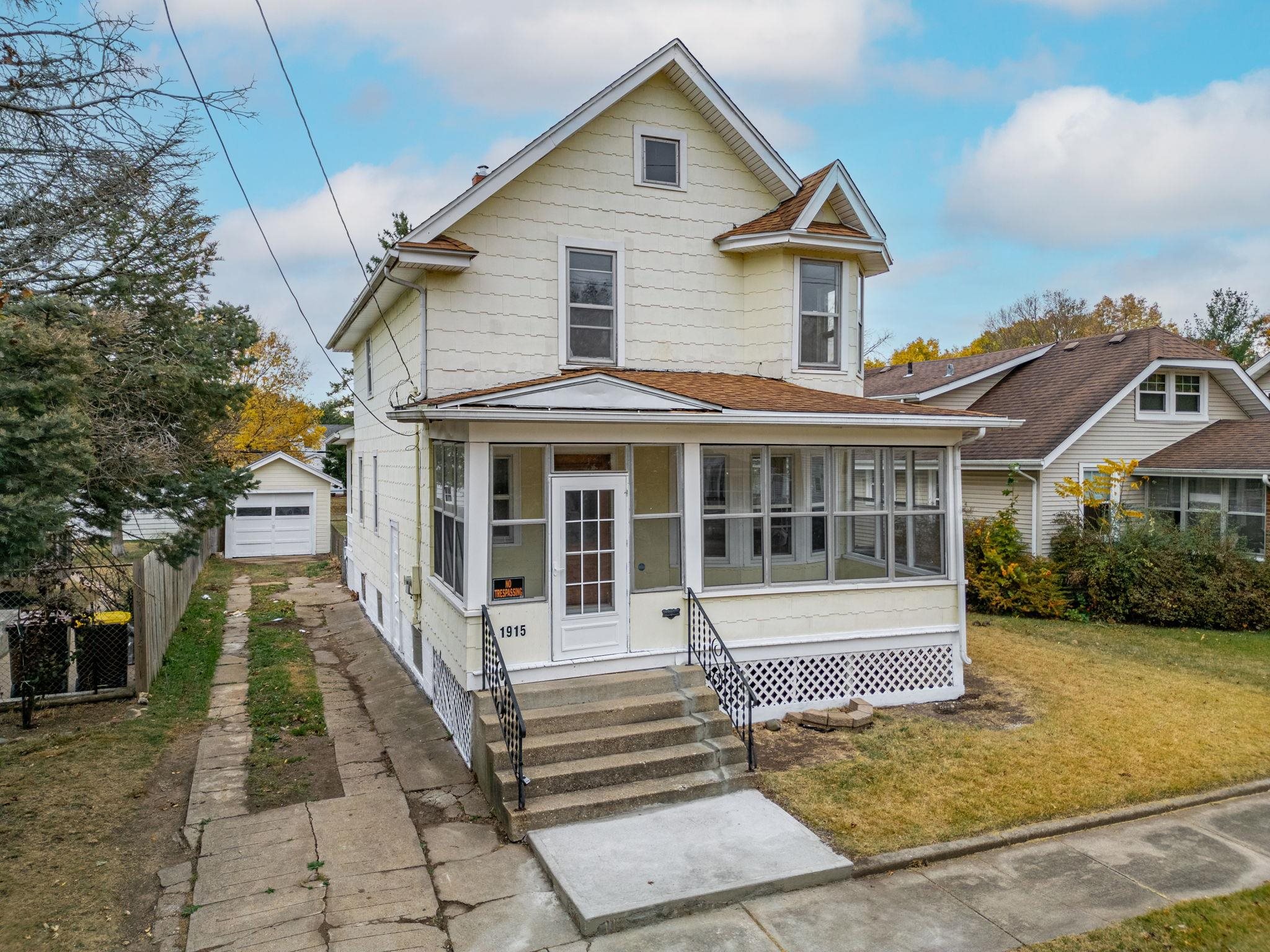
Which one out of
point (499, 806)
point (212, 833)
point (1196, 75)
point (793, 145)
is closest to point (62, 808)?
point (212, 833)

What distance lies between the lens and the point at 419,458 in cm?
1071

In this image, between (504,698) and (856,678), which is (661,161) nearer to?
(856,678)

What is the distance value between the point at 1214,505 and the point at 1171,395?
2923 millimetres

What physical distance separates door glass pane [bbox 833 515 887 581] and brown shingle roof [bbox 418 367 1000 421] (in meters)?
1.42

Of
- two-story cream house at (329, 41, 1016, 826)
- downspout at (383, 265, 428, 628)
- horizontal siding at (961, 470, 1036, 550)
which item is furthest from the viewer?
horizontal siding at (961, 470, 1036, 550)

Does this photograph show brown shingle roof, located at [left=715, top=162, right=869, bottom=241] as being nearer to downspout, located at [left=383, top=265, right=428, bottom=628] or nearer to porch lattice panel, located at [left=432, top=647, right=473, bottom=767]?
downspout, located at [left=383, top=265, right=428, bottom=628]

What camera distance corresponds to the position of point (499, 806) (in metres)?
7.16

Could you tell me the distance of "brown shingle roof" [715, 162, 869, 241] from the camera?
1121cm

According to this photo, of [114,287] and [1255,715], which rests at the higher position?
[114,287]

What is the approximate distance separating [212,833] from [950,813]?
6435 millimetres

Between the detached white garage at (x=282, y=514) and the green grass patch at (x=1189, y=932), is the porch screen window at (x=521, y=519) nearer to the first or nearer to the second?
the green grass patch at (x=1189, y=932)

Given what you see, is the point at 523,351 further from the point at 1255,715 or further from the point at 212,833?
the point at 1255,715

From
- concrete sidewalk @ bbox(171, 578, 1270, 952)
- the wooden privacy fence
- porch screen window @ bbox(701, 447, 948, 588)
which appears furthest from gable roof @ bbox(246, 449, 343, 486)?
porch screen window @ bbox(701, 447, 948, 588)

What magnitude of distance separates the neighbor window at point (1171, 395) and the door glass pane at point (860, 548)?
12458 millimetres
